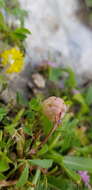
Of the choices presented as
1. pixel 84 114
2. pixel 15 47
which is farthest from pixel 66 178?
pixel 15 47

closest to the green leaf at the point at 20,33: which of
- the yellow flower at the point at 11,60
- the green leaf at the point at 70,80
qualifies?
the yellow flower at the point at 11,60

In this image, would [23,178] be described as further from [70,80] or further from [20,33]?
[70,80]

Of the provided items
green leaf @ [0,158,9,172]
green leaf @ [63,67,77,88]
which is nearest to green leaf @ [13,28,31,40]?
green leaf @ [63,67,77,88]

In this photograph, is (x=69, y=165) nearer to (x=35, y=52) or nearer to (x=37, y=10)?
(x=35, y=52)

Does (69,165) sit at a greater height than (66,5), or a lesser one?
lesser

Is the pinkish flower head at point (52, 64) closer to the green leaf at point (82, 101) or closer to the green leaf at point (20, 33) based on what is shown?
the green leaf at point (82, 101)

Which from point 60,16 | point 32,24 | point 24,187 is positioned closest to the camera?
point 24,187

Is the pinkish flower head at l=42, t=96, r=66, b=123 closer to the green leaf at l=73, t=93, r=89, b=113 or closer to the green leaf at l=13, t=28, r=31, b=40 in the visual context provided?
the green leaf at l=13, t=28, r=31, b=40
